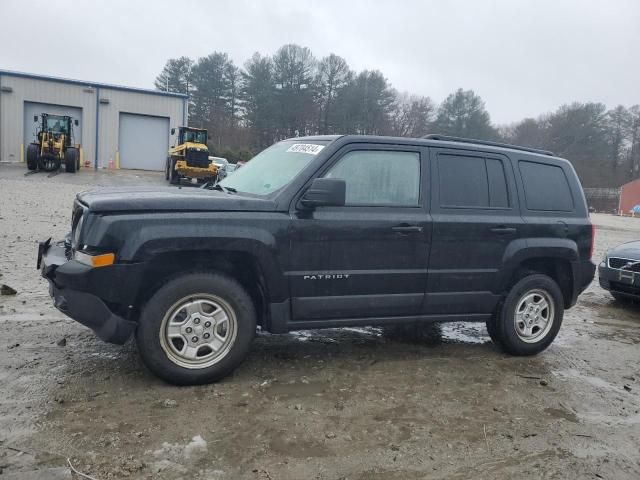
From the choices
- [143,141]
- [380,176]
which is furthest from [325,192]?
[143,141]

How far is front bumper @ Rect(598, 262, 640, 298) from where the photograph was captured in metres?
7.29

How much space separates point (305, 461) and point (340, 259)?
1644mm

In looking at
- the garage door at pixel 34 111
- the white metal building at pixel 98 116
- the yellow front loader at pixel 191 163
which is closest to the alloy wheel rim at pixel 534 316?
the yellow front loader at pixel 191 163

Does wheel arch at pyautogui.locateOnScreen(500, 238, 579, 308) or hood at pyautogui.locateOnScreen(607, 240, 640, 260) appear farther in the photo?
hood at pyautogui.locateOnScreen(607, 240, 640, 260)

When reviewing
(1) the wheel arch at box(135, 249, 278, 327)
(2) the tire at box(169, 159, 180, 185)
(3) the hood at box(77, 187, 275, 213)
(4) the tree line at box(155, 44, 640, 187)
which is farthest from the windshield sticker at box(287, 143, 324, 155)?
(4) the tree line at box(155, 44, 640, 187)

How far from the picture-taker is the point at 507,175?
5.09m

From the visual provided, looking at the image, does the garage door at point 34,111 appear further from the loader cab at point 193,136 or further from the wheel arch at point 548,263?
the wheel arch at point 548,263

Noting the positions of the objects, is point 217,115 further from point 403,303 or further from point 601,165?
point 403,303

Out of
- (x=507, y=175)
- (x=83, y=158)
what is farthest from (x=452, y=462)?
(x=83, y=158)

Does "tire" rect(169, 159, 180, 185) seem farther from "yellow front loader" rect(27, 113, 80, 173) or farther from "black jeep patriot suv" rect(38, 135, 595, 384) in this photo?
"black jeep patriot suv" rect(38, 135, 595, 384)

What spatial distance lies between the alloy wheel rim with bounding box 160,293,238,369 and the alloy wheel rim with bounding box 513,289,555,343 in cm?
276

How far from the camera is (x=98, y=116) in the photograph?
36.4 meters

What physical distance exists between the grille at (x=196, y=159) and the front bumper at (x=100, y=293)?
23.4 meters

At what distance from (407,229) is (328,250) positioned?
72 cm
